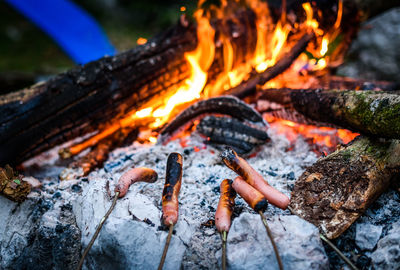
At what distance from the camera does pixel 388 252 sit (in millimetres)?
1461

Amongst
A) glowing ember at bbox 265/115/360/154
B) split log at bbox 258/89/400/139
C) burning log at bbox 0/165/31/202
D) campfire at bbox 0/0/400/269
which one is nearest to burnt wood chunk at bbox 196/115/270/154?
campfire at bbox 0/0/400/269

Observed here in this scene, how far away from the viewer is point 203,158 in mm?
2592

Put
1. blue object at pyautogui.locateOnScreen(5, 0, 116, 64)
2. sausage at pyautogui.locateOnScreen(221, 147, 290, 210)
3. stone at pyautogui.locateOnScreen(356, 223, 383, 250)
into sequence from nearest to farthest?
stone at pyautogui.locateOnScreen(356, 223, 383, 250), sausage at pyautogui.locateOnScreen(221, 147, 290, 210), blue object at pyautogui.locateOnScreen(5, 0, 116, 64)

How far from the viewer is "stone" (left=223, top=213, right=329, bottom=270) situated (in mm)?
1416

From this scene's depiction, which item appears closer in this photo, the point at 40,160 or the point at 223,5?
the point at 40,160

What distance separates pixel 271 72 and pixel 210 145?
146cm

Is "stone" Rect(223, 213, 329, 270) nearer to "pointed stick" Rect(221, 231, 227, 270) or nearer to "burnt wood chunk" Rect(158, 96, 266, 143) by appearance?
"pointed stick" Rect(221, 231, 227, 270)

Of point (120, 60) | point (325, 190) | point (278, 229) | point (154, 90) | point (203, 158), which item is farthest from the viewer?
point (154, 90)

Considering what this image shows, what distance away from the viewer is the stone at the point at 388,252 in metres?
1.42

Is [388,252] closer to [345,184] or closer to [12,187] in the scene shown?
[345,184]

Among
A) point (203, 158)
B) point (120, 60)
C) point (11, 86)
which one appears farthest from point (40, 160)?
point (11, 86)

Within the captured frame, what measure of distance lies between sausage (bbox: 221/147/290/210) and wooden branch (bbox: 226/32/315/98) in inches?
62.5

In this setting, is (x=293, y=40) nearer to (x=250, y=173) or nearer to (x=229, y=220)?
(x=250, y=173)

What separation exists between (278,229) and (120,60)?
8.24ft
